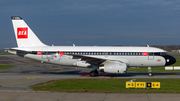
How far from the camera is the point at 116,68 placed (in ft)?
87.6

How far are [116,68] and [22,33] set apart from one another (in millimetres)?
14955

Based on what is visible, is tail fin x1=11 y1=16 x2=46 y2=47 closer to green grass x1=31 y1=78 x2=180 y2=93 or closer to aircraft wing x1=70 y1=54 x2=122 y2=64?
aircraft wing x1=70 y1=54 x2=122 y2=64

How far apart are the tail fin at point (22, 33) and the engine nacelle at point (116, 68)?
11.6 m

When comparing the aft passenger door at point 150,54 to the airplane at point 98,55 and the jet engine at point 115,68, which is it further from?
the jet engine at point 115,68

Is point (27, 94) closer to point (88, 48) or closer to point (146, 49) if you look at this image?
point (88, 48)

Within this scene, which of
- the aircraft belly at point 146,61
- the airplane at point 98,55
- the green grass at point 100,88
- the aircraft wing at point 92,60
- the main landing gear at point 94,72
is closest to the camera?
the green grass at point 100,88

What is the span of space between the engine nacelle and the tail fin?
38.1 feet

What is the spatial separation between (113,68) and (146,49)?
6.09 m

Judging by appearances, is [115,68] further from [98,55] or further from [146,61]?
[146,61]

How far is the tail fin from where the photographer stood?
31359mm

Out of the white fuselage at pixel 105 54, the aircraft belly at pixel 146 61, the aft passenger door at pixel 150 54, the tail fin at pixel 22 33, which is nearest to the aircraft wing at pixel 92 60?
the white fuselage at pixel 105 54

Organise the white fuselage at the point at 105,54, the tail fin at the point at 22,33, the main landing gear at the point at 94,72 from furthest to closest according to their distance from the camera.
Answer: the tail fin at the point at 22,33 → the white fuselage at the point at 105,54 → the main landing gear at the point at 94,72

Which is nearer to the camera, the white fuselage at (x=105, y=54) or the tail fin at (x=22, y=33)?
the white fuselage at (x=105, y=54)

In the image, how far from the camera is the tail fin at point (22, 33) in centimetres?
3136
